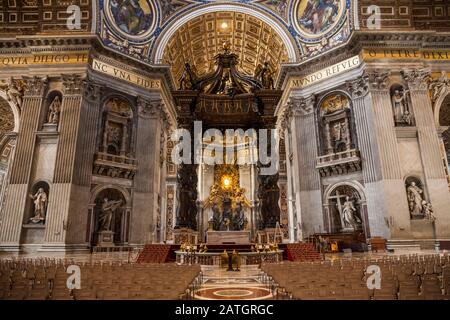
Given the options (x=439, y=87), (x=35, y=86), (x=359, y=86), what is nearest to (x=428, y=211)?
(x=439, y=87)

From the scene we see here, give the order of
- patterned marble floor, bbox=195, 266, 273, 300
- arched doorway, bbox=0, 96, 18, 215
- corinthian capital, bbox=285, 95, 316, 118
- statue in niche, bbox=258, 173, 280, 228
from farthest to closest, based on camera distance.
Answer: corinthian capital, bbox=285, 95, 316, 118
arched doorway, bbox=0, 96, 18, 215
statue in niche, bbox=258, 173, 280, 228
patterned marble floor, bbox=195, 266, 273, 300

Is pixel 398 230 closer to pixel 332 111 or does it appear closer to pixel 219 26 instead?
pixel 332 111

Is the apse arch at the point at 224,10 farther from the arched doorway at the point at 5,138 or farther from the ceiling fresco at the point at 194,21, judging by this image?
the arched doorway at the point at 5,138

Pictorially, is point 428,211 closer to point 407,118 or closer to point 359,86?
point 407,118

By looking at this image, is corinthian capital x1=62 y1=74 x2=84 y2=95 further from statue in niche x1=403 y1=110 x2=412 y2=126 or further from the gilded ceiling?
statue in niche x1=403 y1=110 x2=412 y2=126

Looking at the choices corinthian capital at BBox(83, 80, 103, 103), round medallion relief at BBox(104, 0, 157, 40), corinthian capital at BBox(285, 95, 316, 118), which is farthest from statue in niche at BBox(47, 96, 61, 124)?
corinthian capital at BBox(285, 95, 316, 118)

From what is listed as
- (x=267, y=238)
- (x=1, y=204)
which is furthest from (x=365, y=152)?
(x=1, y=204)
